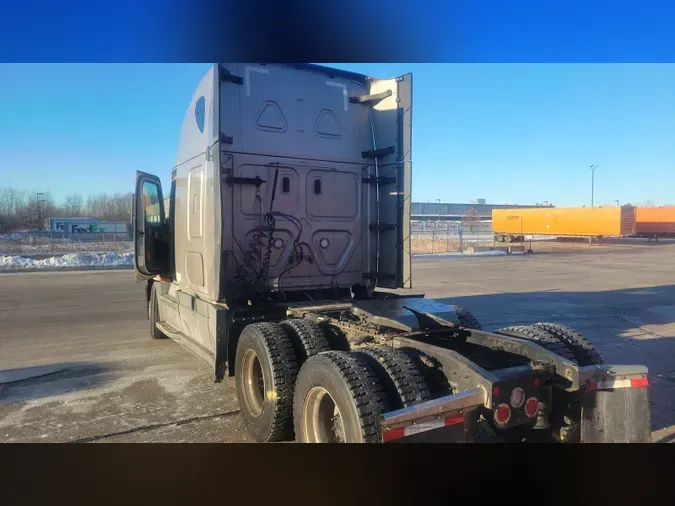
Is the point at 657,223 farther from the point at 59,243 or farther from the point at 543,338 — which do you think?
the point at 543,338

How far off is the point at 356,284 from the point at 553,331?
2563 mm

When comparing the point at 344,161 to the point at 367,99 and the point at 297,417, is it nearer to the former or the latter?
the point at 367,99

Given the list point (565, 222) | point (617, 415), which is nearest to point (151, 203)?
point (617, 415)

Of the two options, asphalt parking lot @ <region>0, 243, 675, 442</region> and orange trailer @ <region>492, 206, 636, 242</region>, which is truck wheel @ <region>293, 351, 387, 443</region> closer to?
asphalt parking lot @ <region>0, 243, 675, 442</region>

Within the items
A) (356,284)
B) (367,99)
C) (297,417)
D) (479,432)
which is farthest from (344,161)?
(479,432)

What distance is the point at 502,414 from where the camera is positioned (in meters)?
3.07

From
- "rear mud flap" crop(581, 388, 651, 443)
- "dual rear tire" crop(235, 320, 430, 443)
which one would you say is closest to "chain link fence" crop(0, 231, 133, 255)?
"dual rear tire" crop(235, 320, 430, 443)

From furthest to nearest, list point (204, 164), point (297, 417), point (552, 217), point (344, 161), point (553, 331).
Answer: point (552, 217) < point (344, 161) < point (204, 164) < point (553, 331) < point (297, 417)

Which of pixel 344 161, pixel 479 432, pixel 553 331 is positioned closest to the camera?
pixel 479 432

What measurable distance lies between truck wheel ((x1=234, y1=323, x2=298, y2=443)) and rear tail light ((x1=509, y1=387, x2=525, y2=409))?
71.0 inches

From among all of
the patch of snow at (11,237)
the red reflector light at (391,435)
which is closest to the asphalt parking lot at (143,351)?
the red reflector light at (391,435)

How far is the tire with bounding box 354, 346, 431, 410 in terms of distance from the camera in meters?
3.14

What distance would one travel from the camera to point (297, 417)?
3795 millimetres

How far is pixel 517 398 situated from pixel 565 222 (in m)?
40.1
